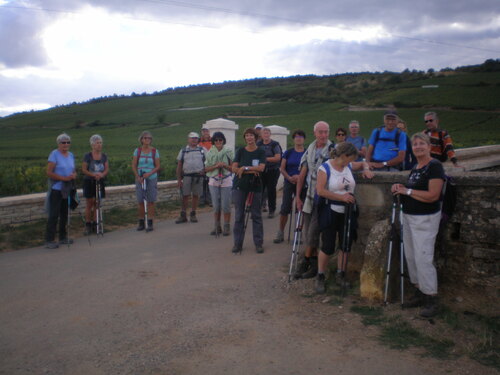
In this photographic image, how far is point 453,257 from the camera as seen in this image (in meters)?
4.79

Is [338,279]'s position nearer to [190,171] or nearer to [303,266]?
[303,266]

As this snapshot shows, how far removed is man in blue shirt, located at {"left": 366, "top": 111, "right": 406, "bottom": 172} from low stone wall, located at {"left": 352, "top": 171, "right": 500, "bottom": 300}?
4.83 feet

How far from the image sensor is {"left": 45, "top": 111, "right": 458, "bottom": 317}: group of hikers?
450 centimetres

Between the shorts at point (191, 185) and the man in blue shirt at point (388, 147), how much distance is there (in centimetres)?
395

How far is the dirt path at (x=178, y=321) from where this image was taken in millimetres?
3680

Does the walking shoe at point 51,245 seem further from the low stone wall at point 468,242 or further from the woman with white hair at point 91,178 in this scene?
the low stone wall at point 468,242

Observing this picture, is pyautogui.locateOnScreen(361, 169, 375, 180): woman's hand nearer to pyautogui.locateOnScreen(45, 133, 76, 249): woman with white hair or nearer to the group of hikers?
the group of hikers

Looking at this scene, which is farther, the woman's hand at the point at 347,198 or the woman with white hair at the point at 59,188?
the woman with white hair at the point at 59,188

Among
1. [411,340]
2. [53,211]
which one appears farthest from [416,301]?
[53,211]

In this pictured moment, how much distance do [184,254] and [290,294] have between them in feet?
7.50

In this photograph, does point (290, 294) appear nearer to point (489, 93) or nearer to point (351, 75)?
point (489, 93)

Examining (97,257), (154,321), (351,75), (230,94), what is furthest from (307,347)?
(351,75)

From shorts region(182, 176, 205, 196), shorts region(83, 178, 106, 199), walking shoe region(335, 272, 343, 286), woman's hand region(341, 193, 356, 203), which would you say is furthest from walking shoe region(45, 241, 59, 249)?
woman's hand region(341, 193, 356, 203)

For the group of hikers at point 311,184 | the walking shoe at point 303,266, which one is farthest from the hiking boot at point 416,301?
the walking shoe at point 303,266
